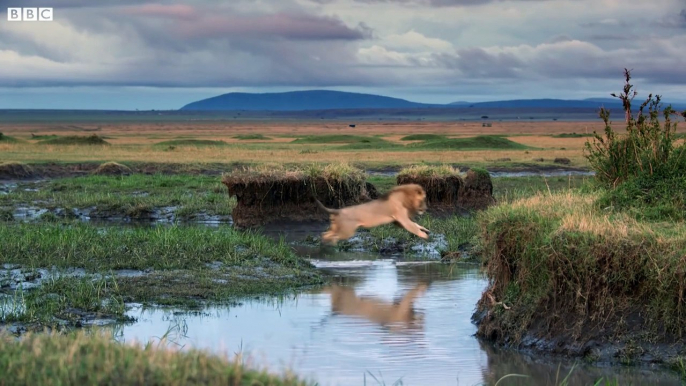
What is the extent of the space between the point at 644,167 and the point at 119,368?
10.3m

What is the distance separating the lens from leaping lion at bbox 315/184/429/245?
898cm

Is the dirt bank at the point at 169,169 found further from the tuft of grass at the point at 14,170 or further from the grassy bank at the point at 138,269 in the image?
the grassy bank at the point at 138,269

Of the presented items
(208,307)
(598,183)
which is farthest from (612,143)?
Result: (208,307)

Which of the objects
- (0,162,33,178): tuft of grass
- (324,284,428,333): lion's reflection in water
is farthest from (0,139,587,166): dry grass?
(324,284,428,333): lion's reflection in water

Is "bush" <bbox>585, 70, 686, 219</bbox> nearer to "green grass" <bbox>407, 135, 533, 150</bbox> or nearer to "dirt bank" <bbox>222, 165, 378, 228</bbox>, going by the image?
"dirt bank" <bbox>222, 165, 378, 228</bbox>

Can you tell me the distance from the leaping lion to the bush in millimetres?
4804

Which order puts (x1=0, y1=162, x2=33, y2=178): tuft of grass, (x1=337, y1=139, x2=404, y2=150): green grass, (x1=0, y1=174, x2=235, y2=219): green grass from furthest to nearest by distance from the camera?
(x1=337, y1=139, x2=404, y2=150): green grass → (x1=0, y1=162, x2=33, y2=178): tuft of grass → (x1=0, y1=174, x2=235, y2=219): green grass

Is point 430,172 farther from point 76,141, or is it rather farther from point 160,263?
point 76,141

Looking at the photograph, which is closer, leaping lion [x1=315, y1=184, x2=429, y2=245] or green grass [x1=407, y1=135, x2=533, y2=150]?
leaping lion [x1=315, y1=184, x2=429, y2=245]

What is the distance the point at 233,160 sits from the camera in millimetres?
46188

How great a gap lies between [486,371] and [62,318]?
5.50 meters

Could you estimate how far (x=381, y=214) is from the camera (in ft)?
29.8

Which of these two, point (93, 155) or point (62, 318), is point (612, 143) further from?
point (93, 155)

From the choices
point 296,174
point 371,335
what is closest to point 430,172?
point 296,174
